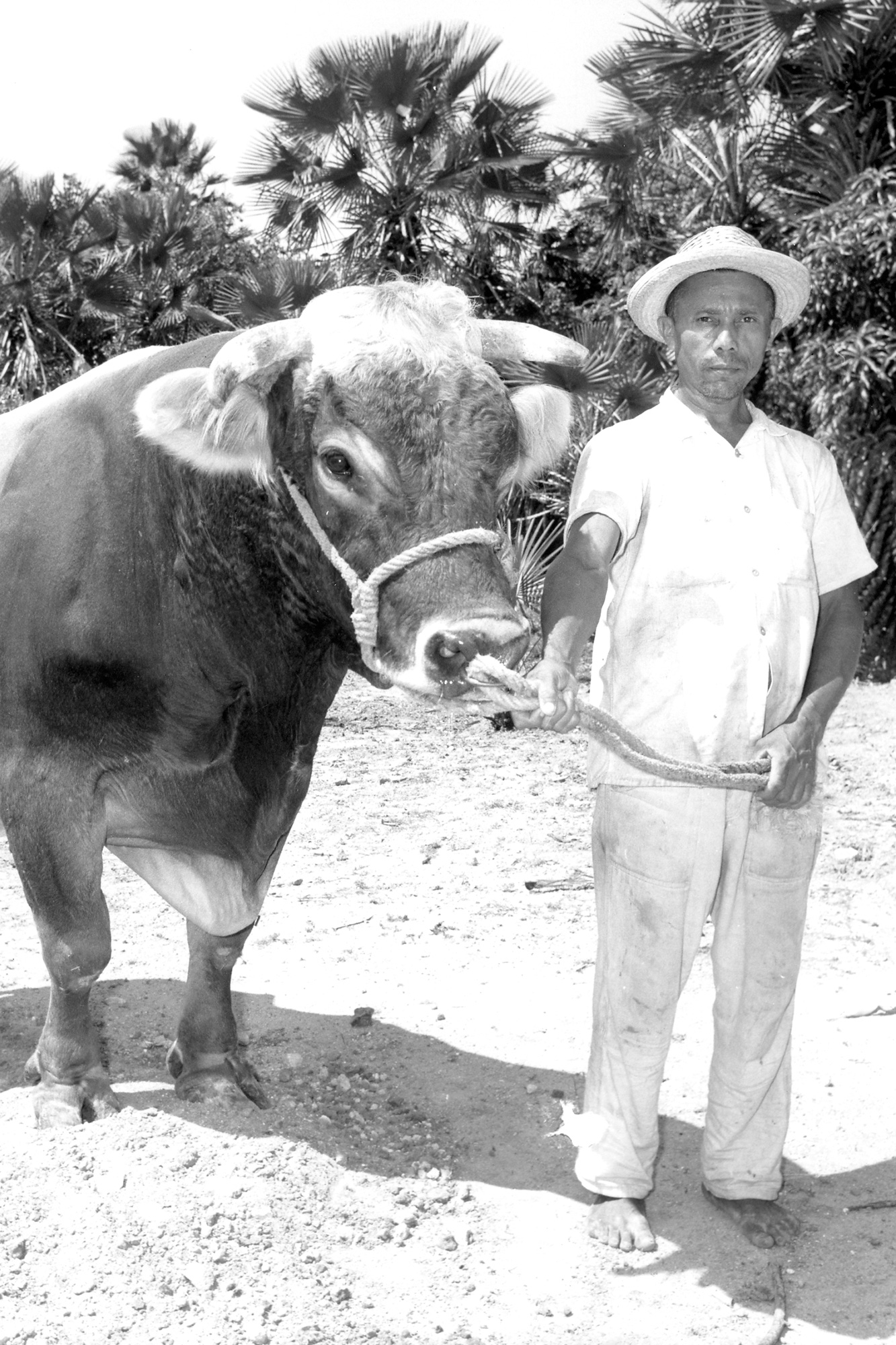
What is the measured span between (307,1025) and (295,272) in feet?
29.8

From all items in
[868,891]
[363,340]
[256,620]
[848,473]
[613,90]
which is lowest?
[868,891]

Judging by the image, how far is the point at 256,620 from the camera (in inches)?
123

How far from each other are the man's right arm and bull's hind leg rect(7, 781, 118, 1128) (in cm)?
128

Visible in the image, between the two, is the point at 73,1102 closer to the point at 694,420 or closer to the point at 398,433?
the point at 398,433

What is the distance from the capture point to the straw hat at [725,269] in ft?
8.81

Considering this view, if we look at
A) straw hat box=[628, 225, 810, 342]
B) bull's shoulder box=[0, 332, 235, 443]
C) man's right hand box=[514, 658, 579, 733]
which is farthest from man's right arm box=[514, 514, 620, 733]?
bull's shoulder box=[0, 332, 235, 443]

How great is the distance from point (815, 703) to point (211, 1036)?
1.86 meters

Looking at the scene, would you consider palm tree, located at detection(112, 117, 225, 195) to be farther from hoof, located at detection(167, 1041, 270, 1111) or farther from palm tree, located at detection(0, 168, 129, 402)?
hoof, located at detection(167, 1041, 270, 1111)

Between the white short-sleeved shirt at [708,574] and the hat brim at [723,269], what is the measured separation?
0.24m

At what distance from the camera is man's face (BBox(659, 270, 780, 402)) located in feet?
9.02

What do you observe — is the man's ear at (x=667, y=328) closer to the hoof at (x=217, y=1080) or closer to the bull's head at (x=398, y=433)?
the bull's head at (x=398, y=433)

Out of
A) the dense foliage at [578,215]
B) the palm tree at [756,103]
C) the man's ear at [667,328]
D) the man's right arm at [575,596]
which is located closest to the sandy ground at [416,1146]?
the man's right arm at [575,596]

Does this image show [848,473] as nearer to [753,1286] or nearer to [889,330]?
[889,330]

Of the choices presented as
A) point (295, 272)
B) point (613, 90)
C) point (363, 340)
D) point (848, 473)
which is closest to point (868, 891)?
point (363, 340)
